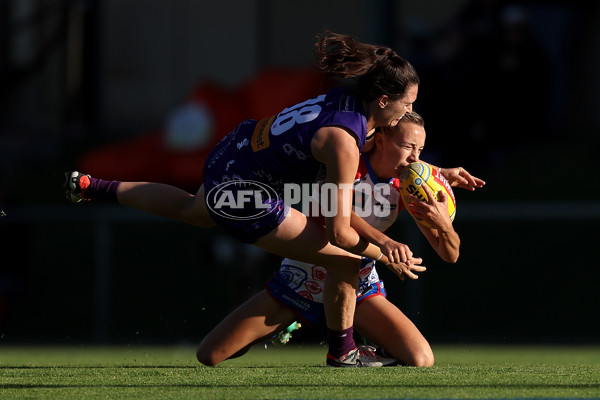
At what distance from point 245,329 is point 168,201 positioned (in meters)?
0.88

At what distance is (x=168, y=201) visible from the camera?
7.20 meters

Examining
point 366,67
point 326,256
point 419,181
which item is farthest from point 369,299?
point 366,67

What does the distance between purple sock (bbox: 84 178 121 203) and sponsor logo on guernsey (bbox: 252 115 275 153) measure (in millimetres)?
1077

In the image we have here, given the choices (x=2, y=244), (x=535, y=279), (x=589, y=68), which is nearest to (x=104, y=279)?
(x=2, y=244)

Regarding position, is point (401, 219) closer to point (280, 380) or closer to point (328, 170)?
point (328, 170)

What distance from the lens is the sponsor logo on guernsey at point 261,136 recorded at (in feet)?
21.7

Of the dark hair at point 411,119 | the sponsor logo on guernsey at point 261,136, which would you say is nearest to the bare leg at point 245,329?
the sponsor logo on guernsey at point 261,136

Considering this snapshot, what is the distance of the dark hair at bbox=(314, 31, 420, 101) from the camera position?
6.47m

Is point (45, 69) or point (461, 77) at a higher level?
point (461, 77)

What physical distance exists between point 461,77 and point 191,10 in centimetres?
552

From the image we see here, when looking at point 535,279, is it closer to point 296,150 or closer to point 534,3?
point 534,3

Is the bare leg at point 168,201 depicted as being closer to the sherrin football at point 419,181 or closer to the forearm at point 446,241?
the sherrin football at point 419,181

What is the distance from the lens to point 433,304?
11.9 meters

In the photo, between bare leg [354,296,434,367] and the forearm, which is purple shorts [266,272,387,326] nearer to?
bare leg [354,296,434,367]
